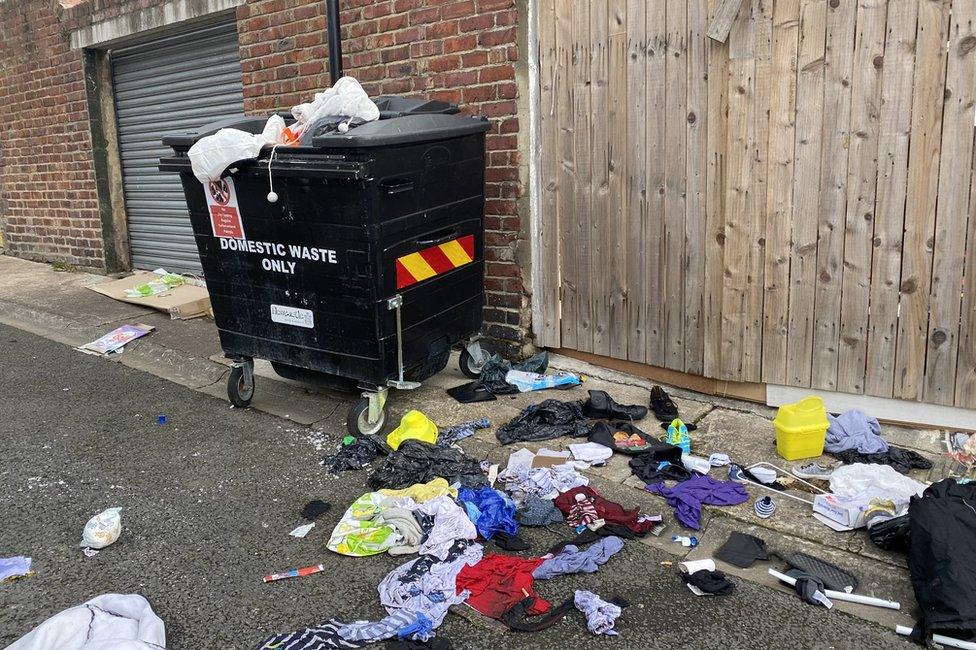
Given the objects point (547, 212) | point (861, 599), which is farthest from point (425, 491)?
point (547, 212)

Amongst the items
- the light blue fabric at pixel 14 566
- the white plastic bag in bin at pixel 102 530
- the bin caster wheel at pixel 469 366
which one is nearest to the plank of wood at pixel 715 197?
the bin caster wheel at pixel 469 366

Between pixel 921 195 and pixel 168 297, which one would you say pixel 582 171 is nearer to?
pixel 921 195

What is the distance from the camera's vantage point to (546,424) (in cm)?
454

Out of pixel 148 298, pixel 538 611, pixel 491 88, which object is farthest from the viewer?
pixel 148 298

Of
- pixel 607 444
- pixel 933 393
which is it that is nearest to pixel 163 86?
pixel 607 444

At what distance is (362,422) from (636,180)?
6.95 feet

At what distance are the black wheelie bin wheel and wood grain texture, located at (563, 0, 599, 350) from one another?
2065 millimetres

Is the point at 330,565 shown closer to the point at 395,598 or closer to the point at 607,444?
the point at 395,598

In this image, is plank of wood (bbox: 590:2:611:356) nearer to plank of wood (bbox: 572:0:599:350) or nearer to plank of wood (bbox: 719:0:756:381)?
plank of wood (bbox: 572:0:599:350)

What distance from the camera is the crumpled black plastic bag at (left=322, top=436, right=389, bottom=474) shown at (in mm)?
4176

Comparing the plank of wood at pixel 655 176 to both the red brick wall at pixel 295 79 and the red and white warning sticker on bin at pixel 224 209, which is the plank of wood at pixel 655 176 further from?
the red and white warning sticker on bin at pixel 224 209

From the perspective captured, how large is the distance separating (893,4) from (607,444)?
2530mm

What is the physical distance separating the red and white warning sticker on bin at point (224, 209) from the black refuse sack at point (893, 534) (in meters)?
3.48

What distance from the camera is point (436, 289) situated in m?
4.66
